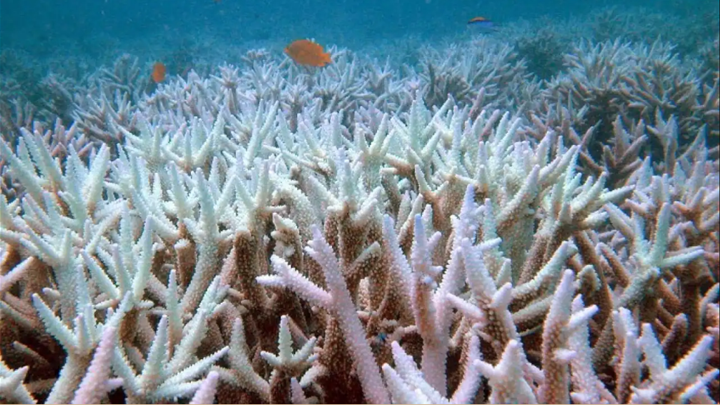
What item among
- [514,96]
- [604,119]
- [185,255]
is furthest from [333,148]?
[514,96]

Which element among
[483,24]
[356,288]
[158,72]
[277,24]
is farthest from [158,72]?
[277,24]

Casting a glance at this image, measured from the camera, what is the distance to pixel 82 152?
412 cm

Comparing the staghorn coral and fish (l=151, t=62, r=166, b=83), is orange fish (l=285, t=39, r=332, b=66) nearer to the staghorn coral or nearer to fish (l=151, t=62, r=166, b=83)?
fish (l=151, t=62, r=166, b=83)

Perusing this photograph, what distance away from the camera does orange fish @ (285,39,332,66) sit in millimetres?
6476

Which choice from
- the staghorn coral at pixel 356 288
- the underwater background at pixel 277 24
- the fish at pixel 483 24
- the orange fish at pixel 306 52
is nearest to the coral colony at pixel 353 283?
the staghorn coral at pixel 356 288

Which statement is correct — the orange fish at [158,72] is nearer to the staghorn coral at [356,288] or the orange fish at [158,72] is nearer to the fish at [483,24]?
the staghorn coral at [356,288]

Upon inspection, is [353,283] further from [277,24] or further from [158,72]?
[277,24]

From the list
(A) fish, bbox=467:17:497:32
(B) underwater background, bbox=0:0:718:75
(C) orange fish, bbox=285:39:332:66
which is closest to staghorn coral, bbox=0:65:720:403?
(C) orange fish, bbox=285:39:332:66

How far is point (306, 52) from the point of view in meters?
6.59

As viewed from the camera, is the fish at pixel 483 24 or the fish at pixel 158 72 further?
the fish at pixel 483 24

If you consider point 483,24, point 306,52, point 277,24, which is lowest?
point 306,52

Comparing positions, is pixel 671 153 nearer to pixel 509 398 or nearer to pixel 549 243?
pixel 549 243

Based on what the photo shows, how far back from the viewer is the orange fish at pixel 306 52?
21.2 ft

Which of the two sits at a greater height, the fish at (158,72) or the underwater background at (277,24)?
the underwater background at (277,24)
